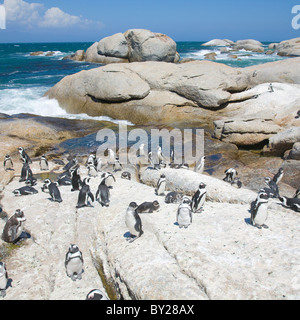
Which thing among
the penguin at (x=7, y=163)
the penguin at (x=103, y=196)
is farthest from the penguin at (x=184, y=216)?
the penguin at (x=7, y=163)

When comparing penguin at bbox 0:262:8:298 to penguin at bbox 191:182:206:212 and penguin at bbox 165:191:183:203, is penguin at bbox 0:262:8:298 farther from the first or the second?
penguin at bbox 165:191:183:203

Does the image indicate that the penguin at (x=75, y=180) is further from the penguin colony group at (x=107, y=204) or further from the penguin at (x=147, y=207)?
the penguin at (x=147, y=207)

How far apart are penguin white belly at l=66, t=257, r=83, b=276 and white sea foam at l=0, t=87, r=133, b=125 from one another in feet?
56.4

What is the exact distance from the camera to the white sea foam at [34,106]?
24.7 meters

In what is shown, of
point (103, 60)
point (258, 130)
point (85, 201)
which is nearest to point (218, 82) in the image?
point (258, 130)

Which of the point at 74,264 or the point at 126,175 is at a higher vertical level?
the point at 126,175

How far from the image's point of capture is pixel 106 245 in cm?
753

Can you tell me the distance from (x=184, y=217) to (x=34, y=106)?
23.0 metres

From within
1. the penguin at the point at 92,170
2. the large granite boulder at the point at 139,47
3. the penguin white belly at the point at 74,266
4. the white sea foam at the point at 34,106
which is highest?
the large granite boulder at the point at 139,47

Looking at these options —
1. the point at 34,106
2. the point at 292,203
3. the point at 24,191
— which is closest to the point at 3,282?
the point at 24,191

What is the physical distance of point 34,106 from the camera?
26641 mm

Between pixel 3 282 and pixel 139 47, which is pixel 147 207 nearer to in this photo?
pixel 3 282

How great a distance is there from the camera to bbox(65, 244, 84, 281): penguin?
21.0 feet

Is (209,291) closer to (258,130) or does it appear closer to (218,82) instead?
(258,130)
